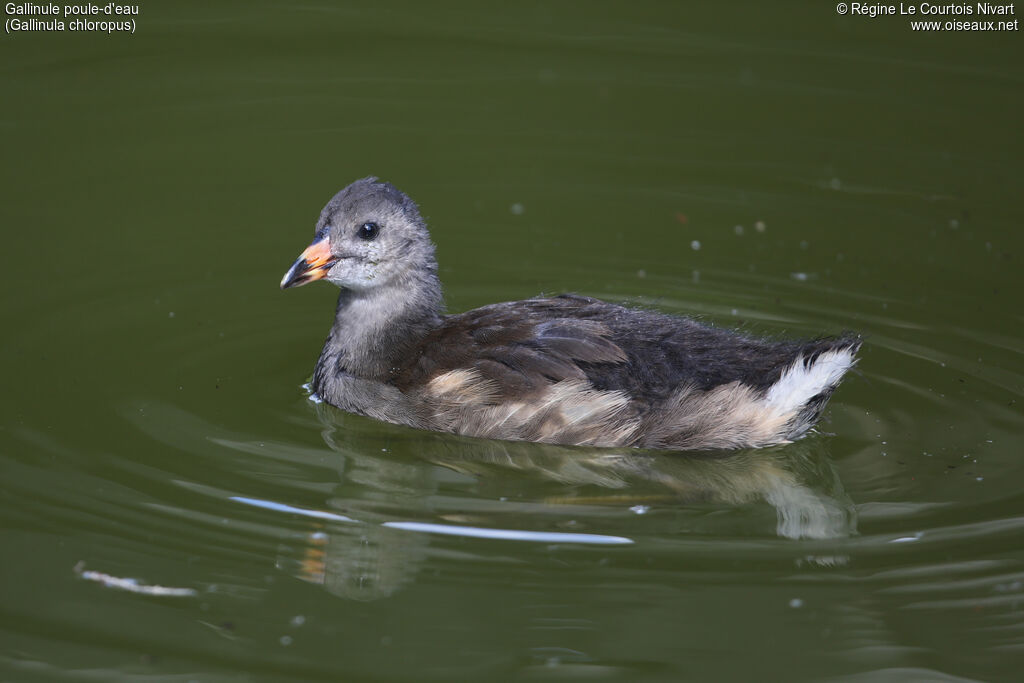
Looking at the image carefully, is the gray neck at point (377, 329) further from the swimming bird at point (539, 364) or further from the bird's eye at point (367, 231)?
the bird's eye at point (367, 231)

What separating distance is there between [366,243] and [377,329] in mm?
427

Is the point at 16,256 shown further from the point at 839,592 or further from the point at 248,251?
the point at 839,592

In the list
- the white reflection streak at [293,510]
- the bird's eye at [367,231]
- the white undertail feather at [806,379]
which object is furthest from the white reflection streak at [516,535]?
the bird's eye at [367,231]

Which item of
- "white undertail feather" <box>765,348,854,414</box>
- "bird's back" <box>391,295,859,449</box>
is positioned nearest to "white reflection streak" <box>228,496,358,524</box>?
"bird's back" <box>391,295,859,449</box>

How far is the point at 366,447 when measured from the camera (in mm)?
6938

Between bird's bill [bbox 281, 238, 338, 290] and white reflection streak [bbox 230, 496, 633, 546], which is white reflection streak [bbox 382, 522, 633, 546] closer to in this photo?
white reflection streak [bbox 230, 496, 633, 546]

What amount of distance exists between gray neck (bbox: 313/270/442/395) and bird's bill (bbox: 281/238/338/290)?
0.27 m

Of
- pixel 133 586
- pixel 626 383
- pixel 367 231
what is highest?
pixel 367 231

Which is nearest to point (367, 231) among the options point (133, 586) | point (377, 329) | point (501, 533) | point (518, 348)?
point (377, 329)

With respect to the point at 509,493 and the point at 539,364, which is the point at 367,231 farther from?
the point at 509,493

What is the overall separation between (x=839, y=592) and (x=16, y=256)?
5.32 meters

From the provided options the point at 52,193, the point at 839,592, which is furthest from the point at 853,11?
the point at 839,592

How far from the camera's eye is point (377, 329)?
7.46 metres

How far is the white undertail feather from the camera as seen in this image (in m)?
6.73
